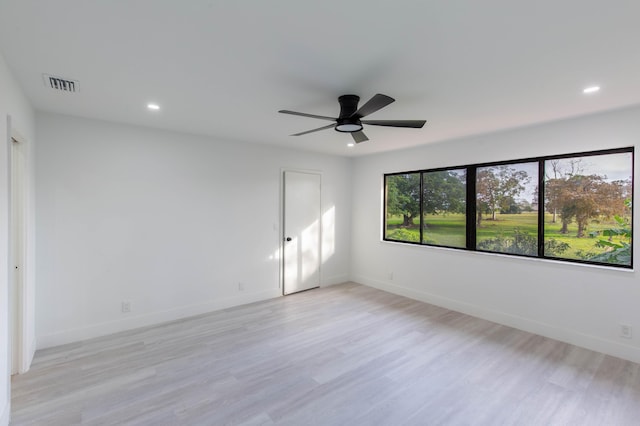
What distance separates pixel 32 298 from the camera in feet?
9.60

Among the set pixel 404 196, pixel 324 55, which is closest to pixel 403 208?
pixel 404 196

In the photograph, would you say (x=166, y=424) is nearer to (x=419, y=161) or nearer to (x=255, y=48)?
(x=255, y=48)

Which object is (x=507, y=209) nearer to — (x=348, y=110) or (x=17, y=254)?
(x=348, y=110)

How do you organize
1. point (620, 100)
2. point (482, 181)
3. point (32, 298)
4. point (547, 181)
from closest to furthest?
point (620, 100) < point (32, 298) < point (547, 181) < point (482, 181)

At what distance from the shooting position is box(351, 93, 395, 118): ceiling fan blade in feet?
6.70

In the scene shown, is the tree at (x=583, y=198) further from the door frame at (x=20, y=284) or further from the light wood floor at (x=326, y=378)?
the door frame at (x=20, y=284)

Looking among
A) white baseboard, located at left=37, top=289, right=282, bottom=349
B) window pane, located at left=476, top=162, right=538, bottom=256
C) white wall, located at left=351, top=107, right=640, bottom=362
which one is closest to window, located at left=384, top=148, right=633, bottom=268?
window pane, located at left=476, top=162, right=538, bottom=256

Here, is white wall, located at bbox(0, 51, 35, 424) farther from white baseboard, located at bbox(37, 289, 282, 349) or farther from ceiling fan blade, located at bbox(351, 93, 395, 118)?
ceiling fan blade, located at bbox(351, 93, 395, 118)

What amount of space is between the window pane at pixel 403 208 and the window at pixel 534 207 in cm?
2

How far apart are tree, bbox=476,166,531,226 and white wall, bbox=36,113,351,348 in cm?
288

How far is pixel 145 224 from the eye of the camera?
3652mm

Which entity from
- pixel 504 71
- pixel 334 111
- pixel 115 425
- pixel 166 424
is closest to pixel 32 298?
pixel 115 425

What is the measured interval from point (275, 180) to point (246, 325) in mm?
2209

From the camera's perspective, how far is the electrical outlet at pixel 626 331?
2.90 m
